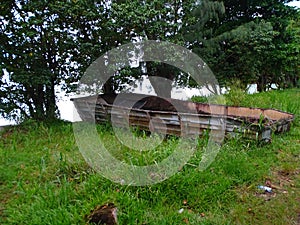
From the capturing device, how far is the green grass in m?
1.99

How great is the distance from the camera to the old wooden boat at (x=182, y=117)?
3330mm

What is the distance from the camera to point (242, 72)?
7641 mm

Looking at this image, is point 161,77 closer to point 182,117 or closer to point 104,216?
point 182,117

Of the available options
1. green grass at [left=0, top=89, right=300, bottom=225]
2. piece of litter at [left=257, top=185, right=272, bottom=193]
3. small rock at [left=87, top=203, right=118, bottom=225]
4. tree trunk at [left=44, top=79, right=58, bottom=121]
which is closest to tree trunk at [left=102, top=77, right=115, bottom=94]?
tree trunk at [left=44, top=79, right=58, bottom=121]

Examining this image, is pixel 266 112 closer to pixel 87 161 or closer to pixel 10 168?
pixel 87 161

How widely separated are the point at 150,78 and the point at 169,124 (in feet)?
8.08

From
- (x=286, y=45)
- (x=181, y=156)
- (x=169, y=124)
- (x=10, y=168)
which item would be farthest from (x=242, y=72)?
(x=10, y=168)

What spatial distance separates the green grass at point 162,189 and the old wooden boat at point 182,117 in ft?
0.70

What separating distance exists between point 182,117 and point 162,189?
141 cm

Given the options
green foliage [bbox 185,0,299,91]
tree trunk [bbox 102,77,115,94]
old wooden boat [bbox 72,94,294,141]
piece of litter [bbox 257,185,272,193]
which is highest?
green foliage [bbox 185,0,299,91]

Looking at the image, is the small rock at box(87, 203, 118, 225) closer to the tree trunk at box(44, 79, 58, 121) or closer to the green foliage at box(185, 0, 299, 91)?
the tree trunk at box(44, 79, 58, 121)

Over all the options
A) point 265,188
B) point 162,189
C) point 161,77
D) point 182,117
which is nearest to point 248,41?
point 161,77

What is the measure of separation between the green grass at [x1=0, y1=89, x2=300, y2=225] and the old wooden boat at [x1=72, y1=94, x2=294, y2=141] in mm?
213

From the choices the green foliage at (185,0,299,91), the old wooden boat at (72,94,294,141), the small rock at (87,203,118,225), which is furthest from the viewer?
the green foliage at (185,0,299,91)
